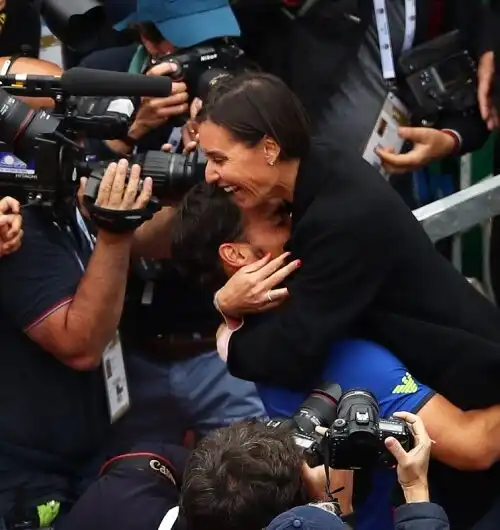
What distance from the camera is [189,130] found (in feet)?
8.05

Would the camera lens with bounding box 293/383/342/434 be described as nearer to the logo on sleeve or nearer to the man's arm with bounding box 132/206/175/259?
the logo on sleeve

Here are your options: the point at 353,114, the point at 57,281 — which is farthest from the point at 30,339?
the point at 353,114

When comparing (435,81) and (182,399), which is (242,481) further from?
(435,81)

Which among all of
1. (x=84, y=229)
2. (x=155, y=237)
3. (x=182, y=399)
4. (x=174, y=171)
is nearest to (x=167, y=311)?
(x=182, y=399)

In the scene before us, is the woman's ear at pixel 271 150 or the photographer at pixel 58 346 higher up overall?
the woman's ear at pixel 271 150

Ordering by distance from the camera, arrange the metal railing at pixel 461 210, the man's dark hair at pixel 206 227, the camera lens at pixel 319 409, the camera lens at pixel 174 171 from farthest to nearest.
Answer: the metal railing at pixel 461 210
the camera lens at pixel 174 171
the man's dark hair at pixel 206 227
the camera lens at pixel 319 409

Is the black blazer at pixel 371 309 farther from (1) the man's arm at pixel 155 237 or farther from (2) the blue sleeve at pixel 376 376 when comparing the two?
(1) the man's arm at pixel 155 237

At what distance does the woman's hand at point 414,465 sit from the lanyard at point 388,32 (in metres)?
1.38

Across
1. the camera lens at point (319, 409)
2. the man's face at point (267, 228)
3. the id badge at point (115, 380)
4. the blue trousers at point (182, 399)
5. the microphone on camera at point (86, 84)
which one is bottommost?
the blue trousers at point (182, 399)

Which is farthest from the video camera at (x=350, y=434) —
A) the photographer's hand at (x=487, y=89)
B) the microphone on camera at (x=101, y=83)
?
the photographer's hand at (x=487, y=89)

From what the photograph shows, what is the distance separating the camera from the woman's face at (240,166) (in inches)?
74.1

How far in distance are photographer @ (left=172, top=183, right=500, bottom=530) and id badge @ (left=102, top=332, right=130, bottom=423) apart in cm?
42

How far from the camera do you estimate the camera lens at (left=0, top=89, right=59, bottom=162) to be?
2.05m

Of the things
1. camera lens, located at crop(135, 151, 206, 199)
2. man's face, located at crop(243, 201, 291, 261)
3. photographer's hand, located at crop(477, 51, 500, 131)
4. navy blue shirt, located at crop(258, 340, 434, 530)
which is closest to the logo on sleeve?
navy blue shirt, located at crop(258, 340, 434, 530)
